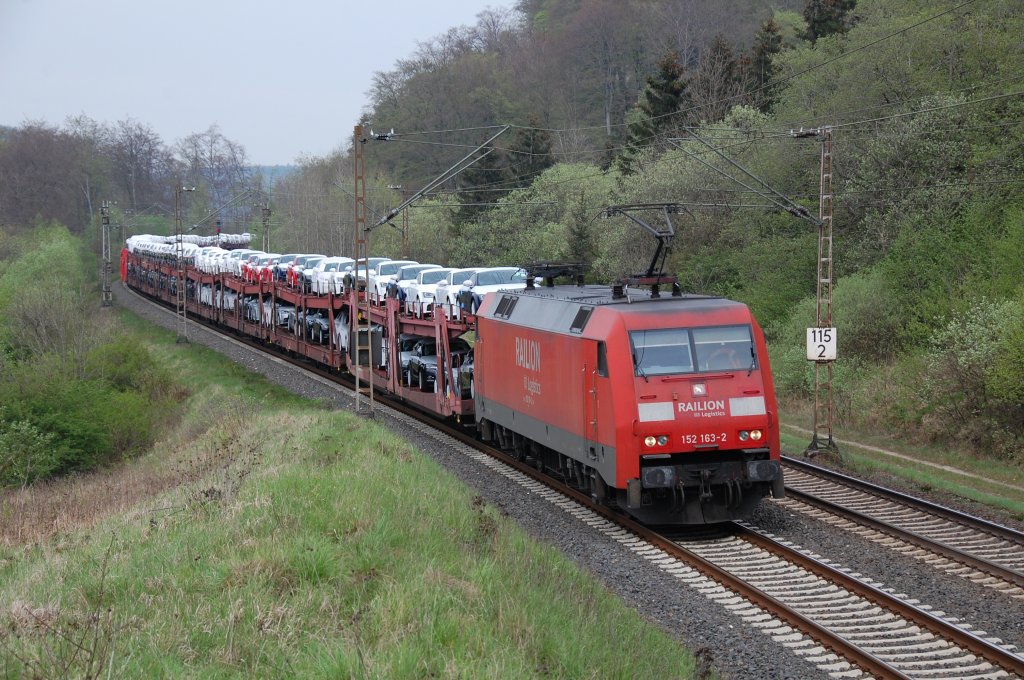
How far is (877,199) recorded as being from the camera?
37.8m

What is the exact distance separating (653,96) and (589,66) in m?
21.6

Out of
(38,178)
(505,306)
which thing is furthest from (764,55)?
(38,178)

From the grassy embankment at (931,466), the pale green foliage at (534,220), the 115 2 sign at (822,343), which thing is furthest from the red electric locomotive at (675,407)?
the pale green foliage at (534,220)

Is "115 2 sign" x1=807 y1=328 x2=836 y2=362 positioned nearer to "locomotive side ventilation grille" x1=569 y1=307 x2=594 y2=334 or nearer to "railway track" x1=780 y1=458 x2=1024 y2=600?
"railway track" x1=780 y1=458 x2=1024 y2=600

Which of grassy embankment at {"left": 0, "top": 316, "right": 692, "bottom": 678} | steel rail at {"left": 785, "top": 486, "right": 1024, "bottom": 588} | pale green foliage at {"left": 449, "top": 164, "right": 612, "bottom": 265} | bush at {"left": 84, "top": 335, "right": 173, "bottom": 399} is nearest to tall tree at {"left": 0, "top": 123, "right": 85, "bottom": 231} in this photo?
pale green foliage at {"left": 449, "top": 164, "right": 612, "bottom": 265}

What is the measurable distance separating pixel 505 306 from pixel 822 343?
6.56 meters

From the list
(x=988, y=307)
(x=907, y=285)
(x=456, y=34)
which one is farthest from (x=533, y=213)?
(x=456, y=34)

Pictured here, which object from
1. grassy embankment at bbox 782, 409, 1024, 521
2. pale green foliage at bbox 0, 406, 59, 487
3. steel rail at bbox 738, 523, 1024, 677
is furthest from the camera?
pale green foliage at bbox 0, 406, 59, 487

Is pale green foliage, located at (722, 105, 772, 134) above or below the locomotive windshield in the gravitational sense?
above

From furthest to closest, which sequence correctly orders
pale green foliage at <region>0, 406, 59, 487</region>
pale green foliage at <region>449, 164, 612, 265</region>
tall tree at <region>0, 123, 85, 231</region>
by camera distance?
tall tree at <region>0, 123, 85, 231</region>
pale green foliage at <region>449, 164, 612, 265</region>
pale green foliage at <region>0, 406, 59, 487</region>

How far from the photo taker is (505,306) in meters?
20.1

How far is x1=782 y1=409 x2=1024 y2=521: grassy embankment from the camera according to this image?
18500 mm

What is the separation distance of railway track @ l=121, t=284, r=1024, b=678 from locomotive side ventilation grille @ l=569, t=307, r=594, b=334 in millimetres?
2782

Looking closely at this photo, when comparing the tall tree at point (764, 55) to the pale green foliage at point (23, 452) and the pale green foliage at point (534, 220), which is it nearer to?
the pale green foliage at point (534, 220)
